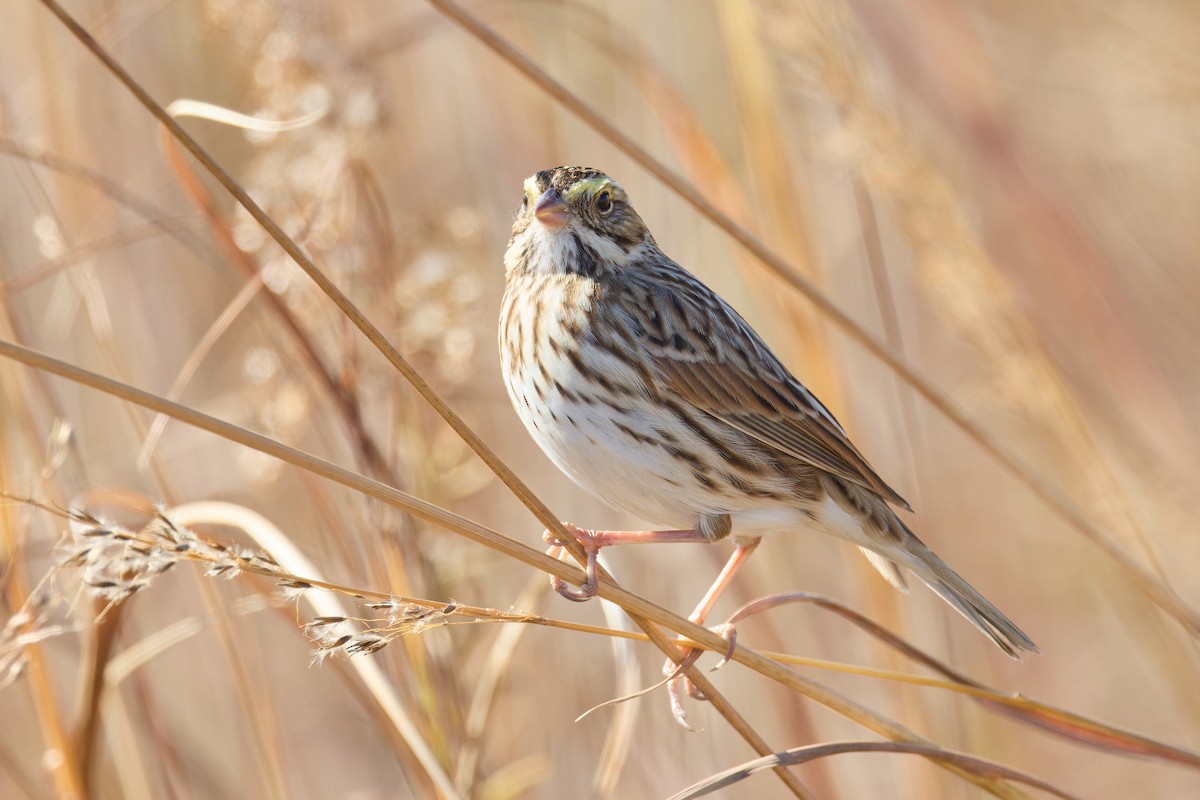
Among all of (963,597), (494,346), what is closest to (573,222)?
(963,597)

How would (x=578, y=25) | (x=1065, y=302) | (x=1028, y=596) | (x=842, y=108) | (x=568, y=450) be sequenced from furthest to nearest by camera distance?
(x=1028, y=596)
(x=1065, y=302)
(x=578, y=25)
(x=842, y=108)
(x=568, y=450)

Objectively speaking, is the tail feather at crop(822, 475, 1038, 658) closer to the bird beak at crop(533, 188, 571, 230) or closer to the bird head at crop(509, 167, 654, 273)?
the bird head at crop(509, 167, 654, 273)

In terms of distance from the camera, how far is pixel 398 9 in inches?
164

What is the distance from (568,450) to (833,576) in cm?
229

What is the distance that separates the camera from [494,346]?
14.3 ft

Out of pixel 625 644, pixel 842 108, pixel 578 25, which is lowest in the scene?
pixel 625 644

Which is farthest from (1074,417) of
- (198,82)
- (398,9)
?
(198,82)

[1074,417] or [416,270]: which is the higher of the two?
[416,270]

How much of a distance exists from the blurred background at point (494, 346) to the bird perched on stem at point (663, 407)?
0.18 metres

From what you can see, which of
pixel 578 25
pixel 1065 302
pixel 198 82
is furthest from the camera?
pixel 198 82

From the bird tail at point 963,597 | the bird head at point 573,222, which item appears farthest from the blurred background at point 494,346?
the bird tail at point 963,597

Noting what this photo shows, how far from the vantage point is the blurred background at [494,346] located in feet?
8.96

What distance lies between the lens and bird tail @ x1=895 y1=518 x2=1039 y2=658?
2.71m

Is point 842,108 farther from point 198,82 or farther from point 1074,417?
point 198,82
